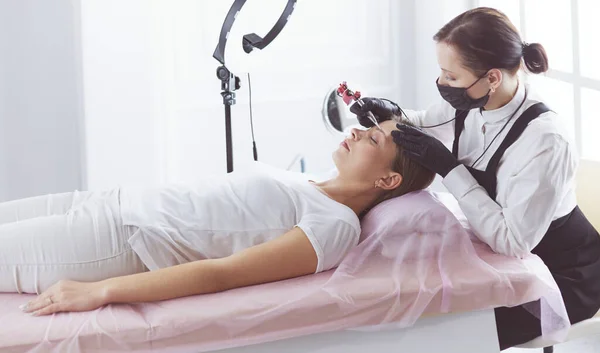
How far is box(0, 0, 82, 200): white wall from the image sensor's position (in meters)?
2.88

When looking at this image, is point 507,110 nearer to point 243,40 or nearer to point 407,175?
point 407,175

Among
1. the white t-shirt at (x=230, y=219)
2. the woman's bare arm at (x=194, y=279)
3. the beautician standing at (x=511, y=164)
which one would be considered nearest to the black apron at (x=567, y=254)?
the beautician standing at (x=511, y=164)

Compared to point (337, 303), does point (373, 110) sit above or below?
above

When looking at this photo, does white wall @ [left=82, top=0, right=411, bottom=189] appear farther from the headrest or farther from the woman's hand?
the woman's hand

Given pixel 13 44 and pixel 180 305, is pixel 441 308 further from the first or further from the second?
pixel 13 44

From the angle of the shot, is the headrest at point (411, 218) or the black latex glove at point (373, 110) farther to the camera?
the black latex glove at point (373, 110)

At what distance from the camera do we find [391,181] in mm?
1942

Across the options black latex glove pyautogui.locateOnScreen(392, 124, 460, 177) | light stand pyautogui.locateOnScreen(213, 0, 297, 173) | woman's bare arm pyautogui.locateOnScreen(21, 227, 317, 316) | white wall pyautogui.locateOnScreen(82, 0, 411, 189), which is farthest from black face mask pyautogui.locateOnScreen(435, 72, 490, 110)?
white wall pyautogui.locateOnScreen(82, 0, 411, 189)

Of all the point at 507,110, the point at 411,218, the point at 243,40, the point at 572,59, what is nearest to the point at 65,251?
the point at 411,218

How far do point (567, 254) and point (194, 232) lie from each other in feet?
3.02

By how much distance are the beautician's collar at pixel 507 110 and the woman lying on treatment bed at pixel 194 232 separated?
0.21 m

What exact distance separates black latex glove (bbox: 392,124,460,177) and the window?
865mm

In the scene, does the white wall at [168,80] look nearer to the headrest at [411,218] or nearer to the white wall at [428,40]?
the white wall at [428,40]

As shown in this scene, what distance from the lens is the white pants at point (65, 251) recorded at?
170cm
